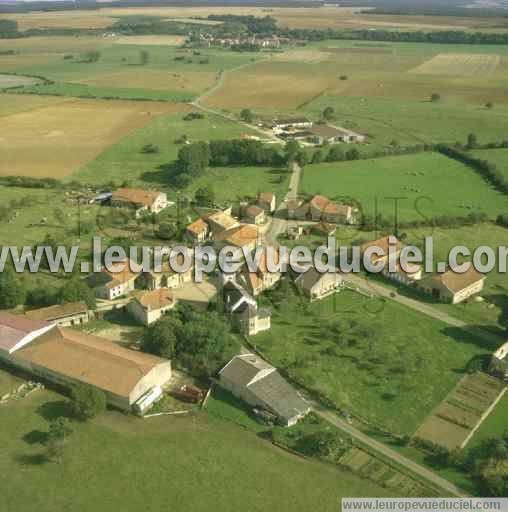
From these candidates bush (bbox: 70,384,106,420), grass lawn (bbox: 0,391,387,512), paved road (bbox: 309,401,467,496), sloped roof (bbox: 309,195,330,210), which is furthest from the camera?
sloped roof (bbox: 309,195,330,210)

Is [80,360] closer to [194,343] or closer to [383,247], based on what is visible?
[194,343]

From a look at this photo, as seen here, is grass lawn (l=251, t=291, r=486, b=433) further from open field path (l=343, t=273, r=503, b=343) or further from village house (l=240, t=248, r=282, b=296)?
village house (l=240, t=248, r=282, b=296)

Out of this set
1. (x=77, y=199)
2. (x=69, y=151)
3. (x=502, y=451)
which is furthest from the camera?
(x=69, y=151)

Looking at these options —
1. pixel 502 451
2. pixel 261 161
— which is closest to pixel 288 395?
pixel 502 451

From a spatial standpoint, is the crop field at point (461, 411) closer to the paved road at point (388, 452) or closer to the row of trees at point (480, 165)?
the paved road at point (388, 452)

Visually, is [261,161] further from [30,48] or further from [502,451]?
[30,48]

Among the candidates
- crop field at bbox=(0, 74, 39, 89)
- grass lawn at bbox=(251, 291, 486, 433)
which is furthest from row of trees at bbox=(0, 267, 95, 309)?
crop field at bbox=(0, 74, 39, 89)
